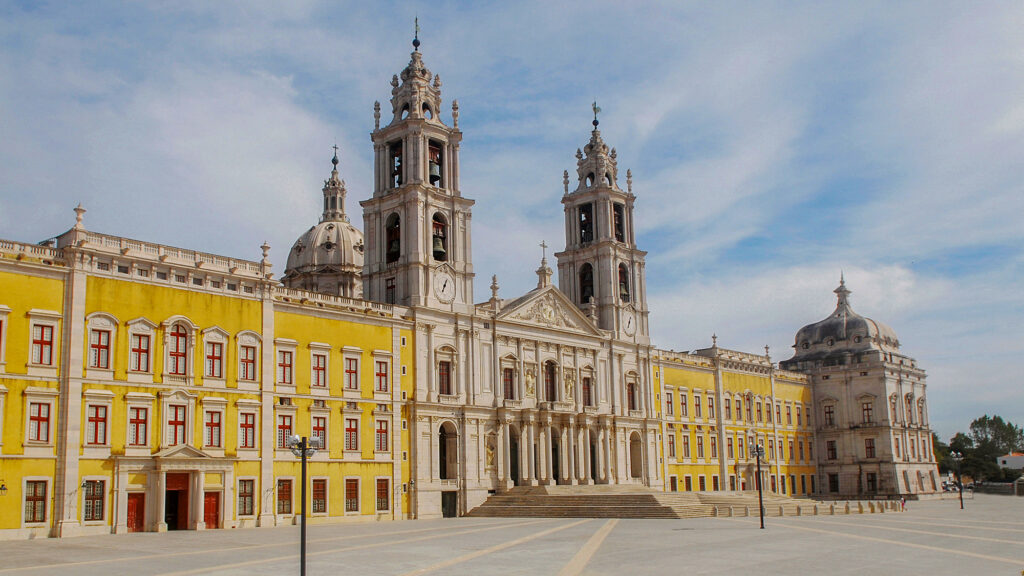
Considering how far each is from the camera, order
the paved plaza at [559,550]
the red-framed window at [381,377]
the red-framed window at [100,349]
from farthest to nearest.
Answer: the red-framed window at [381,377]
the red-framed window at [100,349]
the paved plaza at [559,550]

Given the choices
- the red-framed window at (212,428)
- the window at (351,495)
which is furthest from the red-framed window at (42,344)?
the window at (351,495)

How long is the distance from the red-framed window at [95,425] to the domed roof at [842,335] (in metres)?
70.7

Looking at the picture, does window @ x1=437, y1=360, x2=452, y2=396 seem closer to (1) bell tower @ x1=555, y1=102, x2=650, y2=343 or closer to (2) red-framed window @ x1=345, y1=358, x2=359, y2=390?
(2) red-framed window @ x1=345, y1=358, x2=359, y2=390

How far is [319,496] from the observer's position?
5003 cm

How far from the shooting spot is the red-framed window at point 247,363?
47.4 metres

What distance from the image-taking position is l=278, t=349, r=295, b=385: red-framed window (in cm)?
4922

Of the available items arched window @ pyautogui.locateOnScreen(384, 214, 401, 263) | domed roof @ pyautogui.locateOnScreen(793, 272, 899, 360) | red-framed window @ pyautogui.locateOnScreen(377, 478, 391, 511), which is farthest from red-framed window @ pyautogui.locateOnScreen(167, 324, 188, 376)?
domed roof @ pyautogui.locateOnScreen(793, 272, 899, 360)

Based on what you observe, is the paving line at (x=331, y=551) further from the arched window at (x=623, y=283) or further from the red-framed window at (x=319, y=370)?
the arched window at (x=623, y=283)

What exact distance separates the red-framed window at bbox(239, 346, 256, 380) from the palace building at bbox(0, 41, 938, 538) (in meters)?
0.07

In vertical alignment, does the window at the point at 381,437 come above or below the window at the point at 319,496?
above

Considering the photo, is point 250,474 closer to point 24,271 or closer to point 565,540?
point 24,271

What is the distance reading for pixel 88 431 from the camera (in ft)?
136

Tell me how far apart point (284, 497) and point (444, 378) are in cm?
1303

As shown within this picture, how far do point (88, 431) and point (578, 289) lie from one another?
41.5 m
